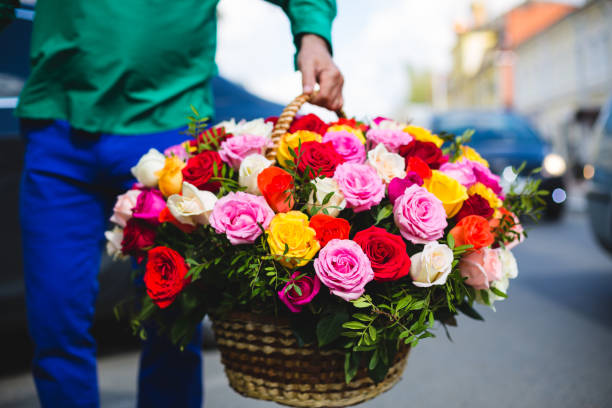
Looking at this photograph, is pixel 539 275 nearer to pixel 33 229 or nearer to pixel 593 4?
pixel 33 229

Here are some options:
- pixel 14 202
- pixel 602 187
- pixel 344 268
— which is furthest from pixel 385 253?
pixel 602 187

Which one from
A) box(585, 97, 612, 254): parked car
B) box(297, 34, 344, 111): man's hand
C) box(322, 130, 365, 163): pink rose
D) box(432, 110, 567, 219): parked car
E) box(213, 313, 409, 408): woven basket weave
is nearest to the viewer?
box(213, 313, 409, 408): woven basket weave

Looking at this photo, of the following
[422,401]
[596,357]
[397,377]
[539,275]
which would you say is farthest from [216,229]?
[539,275]

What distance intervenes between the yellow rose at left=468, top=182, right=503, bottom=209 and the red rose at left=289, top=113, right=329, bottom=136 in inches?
16.4

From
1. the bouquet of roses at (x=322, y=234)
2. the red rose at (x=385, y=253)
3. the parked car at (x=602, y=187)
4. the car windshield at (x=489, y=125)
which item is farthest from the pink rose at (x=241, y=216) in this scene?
the car windshield at (x=489, y=125)

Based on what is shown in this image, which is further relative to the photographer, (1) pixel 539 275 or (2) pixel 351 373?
(1) pixel 539 275

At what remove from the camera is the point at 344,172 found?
124 cm

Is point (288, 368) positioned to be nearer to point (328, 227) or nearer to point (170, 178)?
point (328, 227)

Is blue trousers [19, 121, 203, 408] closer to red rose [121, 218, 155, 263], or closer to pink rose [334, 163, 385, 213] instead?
red rose [121, 218, 155, 263]

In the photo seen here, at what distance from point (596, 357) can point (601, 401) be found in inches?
25.9

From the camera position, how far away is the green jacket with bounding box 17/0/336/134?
144 centimetres

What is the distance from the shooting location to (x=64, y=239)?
1491 millimetres

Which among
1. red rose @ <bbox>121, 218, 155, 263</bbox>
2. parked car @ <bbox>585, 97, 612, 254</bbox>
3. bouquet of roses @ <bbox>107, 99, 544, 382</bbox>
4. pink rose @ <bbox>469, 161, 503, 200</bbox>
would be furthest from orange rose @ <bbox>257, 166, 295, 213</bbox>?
parked car @ <bbox>585, 97, 612, 254</bbox>

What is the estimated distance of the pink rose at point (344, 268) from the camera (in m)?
1.12
